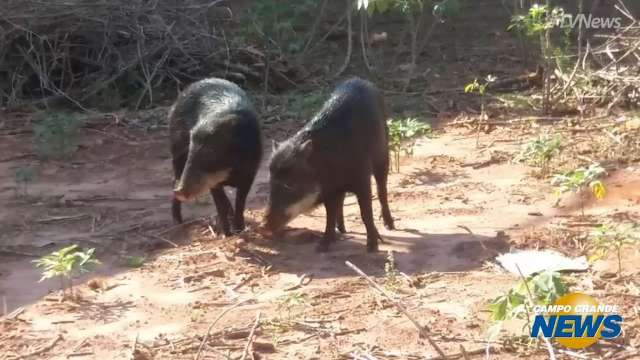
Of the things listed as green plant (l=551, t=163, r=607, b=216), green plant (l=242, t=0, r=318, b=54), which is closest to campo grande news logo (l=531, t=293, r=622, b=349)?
green plant (l=551, t=163, r=607, b=216)

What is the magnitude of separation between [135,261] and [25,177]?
2.00m

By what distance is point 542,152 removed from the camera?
6195 mm

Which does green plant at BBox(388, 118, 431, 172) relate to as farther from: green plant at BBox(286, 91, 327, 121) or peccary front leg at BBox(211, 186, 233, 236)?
peccary front leg at BBox(211, 186, 233, 236)

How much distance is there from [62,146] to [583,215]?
13.7ft

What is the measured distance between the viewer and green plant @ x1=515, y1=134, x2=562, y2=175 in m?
6.17

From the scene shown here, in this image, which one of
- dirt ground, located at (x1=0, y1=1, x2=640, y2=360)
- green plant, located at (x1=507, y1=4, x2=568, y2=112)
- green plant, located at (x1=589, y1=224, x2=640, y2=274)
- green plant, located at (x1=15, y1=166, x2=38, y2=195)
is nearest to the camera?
dirt ground, located at (x1=0, y1=1, x2=640, y2=360)

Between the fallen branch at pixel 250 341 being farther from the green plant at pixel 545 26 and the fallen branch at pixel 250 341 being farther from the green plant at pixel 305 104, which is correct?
the green plant at pixel 305 104

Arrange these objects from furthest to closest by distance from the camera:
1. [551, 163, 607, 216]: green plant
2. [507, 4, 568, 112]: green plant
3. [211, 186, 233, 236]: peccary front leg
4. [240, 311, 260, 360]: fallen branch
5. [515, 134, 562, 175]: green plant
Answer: [507, 4, 568, 112]: green plant < [515, 134, 562, 175]: green plant < [211, 186, 233, 236]: peccary front leg < [551, 163, 607, 216]: green plant < [240, 311, 260, 360]: fallen branch

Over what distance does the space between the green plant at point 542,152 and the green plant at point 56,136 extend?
11.5 feet

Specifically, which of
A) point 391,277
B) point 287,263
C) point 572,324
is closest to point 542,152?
point 287,263

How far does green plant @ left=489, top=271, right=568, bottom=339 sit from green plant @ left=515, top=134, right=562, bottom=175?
8.71 feet

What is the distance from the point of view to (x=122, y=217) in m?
5.97

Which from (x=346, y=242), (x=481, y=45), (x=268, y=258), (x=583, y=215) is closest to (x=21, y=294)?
(x=268, y=258)

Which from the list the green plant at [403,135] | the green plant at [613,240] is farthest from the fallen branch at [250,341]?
the green plant at [403,135]
